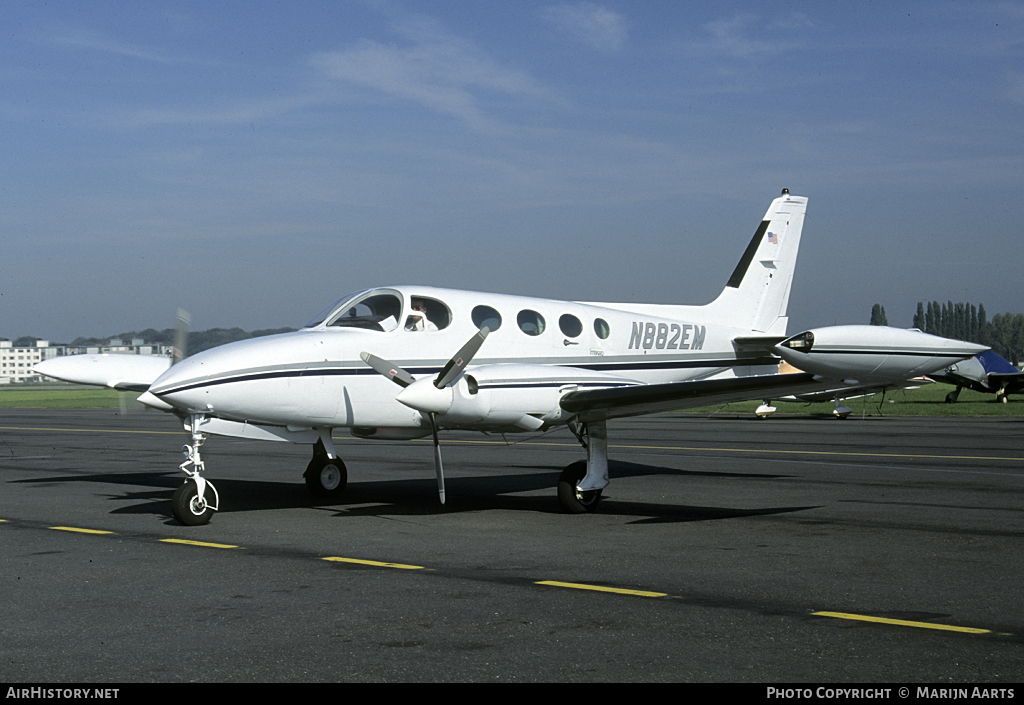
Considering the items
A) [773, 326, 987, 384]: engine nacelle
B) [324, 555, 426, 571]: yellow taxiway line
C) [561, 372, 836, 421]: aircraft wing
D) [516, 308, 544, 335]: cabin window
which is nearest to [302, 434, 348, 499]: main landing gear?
[516, 308, 544, 335]: cabin window

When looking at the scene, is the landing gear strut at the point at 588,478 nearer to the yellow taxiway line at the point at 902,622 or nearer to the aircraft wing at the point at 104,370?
the yellow taxiway line at the point at 902,622

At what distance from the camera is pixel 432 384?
1110 centimetres

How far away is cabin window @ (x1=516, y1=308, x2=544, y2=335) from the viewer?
13.7m

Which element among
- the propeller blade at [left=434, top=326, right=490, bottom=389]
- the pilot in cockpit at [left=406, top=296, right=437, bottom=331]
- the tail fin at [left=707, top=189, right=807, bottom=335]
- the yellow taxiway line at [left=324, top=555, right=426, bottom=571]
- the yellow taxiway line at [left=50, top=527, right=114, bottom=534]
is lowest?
the yellow taxiway line at [left=50, top=527, right=114, bottom=534]

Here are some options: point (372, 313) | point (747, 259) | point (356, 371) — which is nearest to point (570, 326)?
point (372, 313)

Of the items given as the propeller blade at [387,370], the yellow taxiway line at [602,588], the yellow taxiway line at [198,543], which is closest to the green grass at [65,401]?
the propeller blade at [387,370]

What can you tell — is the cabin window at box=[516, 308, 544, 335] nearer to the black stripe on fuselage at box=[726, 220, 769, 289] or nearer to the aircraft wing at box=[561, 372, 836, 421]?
the aircraft wing at box=[561, 372, 836, 421]

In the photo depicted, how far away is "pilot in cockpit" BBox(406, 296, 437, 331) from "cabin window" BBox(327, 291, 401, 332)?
0.57 ft

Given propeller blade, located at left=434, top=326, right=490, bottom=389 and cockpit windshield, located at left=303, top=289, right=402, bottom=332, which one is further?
cockpit windshield, located at left=303, top=289, right=402, bottom=332

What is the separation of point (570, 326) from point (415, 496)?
3457 mm

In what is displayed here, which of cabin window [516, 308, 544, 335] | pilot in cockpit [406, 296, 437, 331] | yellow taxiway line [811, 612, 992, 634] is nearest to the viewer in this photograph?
yellow taxiway line [811, 612, 992, 634]

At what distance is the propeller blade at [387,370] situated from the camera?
1167 cm

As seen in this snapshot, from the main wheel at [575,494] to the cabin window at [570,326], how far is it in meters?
2.43

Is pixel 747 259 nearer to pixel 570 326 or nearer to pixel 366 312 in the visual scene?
pixel 570 326
